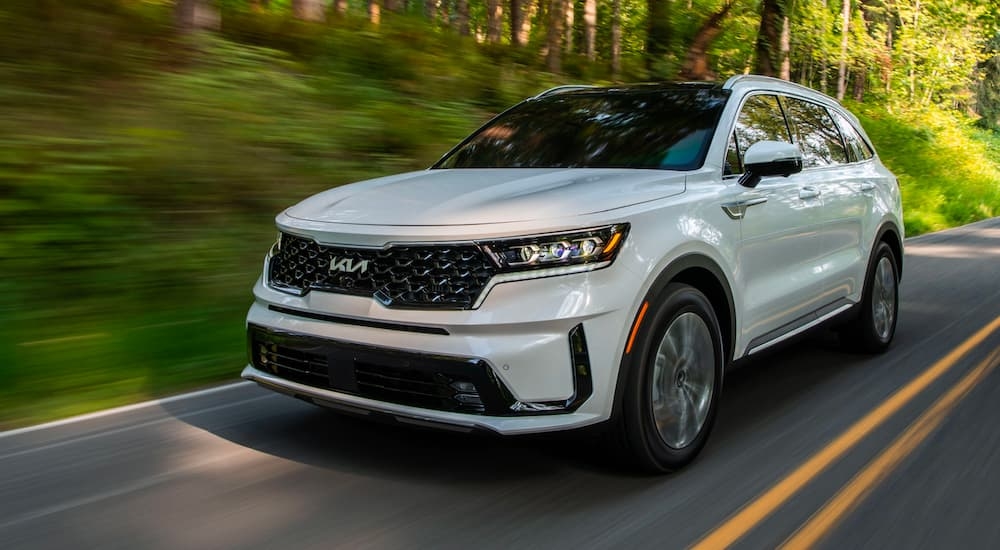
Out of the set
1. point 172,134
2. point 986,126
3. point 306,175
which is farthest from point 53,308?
point 986,126

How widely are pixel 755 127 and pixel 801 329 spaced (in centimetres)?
116

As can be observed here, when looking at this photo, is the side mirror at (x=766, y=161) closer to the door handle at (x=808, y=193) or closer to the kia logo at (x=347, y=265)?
the door handle at (x=808, y=193)

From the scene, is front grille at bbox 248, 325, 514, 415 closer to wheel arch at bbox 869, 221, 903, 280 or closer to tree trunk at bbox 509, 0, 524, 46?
wheel arch at bbox 869, 221, 903, 280

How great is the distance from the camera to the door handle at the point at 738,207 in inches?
170

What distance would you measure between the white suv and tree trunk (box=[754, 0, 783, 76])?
45.2 feet

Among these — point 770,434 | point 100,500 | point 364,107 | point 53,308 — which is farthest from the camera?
point 364,107

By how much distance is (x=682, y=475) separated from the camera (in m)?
3.92

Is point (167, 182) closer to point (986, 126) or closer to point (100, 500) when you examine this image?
point (100, 500)

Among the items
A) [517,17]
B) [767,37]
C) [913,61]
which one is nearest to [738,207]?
[767,37]

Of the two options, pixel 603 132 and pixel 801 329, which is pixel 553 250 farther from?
pixel 801 329

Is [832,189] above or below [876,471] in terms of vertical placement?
above

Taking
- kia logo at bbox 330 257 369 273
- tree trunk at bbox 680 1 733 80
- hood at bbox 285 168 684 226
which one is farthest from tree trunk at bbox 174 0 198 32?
tree trunk at bbox 680 1 733 80

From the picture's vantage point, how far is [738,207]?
4.41m

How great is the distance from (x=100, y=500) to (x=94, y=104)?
4.43 m
